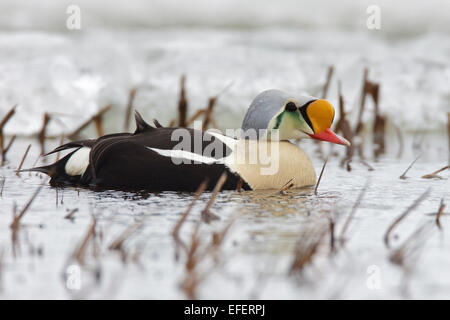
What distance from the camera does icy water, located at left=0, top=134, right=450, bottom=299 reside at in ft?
10.1

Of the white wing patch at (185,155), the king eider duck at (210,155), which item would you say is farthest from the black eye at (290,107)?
the white wing patch at (185,155)

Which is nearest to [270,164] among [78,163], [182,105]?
[78,163]

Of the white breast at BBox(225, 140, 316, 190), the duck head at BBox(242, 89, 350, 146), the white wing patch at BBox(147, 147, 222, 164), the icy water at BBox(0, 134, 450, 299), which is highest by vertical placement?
the duck head at BBox(242, 89, 350, 146)

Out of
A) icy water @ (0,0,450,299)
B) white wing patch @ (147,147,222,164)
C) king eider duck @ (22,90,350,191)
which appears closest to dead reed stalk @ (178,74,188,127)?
icy water @ (0,0,450,299)

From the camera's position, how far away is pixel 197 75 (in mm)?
11219

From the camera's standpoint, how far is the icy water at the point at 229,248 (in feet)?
10.1

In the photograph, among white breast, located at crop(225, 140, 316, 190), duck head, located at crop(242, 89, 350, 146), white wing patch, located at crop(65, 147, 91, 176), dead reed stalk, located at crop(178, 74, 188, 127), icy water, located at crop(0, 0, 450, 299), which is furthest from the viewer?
dead reed stalk, located at crop(178, 74, 188, 127)

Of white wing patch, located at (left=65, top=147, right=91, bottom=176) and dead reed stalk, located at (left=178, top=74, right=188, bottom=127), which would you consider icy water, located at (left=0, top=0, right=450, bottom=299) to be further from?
dead reed stalk, located at (left=178, top=74, right=188, bottom=127)

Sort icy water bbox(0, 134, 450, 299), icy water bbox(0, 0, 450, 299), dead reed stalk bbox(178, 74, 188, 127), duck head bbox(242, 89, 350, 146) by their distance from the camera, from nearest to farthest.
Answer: icy water bbox(0, 134, 450, 299) → icy water bbox(0, 0, 450, 299) → duck head bbox(242, 89, 350, 146) → dead reed stalk bbox(178, 74, 188, 127)

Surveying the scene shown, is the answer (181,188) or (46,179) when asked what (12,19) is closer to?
(46,179)

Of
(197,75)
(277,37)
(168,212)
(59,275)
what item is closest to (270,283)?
(59,275)

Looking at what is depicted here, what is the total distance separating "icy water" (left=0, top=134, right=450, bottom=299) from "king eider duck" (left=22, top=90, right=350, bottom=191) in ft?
0.52

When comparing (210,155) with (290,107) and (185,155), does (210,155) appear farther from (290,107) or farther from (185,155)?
(290,107)

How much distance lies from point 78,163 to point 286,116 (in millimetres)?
1478
